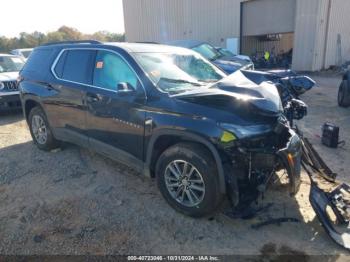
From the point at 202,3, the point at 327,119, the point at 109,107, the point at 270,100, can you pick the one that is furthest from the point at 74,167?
the point at 202,3

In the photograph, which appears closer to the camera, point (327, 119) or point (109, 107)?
point (109, 107)

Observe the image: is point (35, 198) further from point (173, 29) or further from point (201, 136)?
point (173, 29)

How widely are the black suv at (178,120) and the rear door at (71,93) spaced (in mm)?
16

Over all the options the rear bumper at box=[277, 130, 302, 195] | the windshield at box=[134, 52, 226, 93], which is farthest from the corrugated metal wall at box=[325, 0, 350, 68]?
the rear bumper at box=[277, 130, 302, 195]

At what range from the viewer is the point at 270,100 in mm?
3182

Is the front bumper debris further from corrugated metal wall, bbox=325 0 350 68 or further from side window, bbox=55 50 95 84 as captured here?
corrugated metal wall, bbox=325 0 350 68

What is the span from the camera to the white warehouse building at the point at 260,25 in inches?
623

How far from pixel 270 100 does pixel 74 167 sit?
3126 millimetres

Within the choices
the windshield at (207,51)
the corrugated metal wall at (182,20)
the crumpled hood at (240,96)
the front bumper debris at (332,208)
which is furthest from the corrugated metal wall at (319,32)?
the crumpled hood at (240,96)

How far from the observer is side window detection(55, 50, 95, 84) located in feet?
13.6

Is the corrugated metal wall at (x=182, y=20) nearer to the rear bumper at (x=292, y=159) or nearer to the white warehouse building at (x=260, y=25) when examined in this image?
the white warehouse building at (x=260, y=25)

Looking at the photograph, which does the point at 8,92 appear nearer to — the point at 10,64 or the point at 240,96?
the point at 10,64

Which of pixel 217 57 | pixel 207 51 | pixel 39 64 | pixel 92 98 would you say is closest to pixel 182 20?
pixel 207 51

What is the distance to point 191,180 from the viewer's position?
10.6ft
